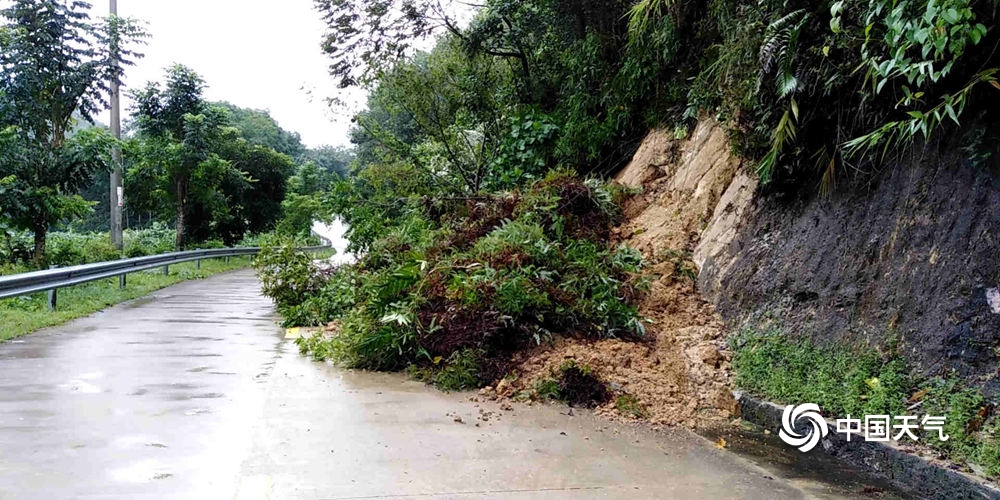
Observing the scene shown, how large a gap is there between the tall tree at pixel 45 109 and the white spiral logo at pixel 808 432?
1708cm

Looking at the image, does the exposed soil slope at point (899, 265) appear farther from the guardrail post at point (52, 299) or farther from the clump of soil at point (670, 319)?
the guardrail post at point (52, 299)

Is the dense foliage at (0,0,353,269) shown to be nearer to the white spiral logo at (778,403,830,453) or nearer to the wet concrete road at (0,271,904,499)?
the wet concrete road at (0,271,904,499)

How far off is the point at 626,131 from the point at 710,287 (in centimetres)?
456

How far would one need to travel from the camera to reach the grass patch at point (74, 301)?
9.65m

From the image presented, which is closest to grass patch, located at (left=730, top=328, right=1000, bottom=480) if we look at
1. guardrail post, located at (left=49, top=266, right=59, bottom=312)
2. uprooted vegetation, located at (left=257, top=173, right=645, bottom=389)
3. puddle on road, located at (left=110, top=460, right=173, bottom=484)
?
uprooted vegetation, located at (left=257, top=173, right=645, bottom=389)

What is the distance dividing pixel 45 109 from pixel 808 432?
19.4 metres

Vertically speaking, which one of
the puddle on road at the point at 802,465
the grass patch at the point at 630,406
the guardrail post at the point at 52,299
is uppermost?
the guardrail post at the point at 52,299

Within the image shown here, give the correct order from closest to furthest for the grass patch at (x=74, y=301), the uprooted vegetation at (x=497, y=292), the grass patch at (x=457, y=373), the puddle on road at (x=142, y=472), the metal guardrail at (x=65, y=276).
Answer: the puddle on road at (x=142, y=472) → the grass patch at (x=457, y=373) → the uprooted vegetation at (x=497, y=292) → the grass patch at (x=74, y=301) → the metal guardrail at (x=65, y=276)

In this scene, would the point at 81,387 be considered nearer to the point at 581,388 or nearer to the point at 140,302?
the point at 581,388

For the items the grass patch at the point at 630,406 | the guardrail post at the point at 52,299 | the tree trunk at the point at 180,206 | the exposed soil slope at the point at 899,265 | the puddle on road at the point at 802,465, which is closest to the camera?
the puddle on road at the point at 802,465

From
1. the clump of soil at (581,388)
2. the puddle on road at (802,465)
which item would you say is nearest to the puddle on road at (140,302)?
the clump of soil at (581,388)

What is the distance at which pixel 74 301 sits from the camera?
40.2 ft

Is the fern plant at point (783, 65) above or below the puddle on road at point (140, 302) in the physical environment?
above

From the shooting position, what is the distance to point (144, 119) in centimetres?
2628
